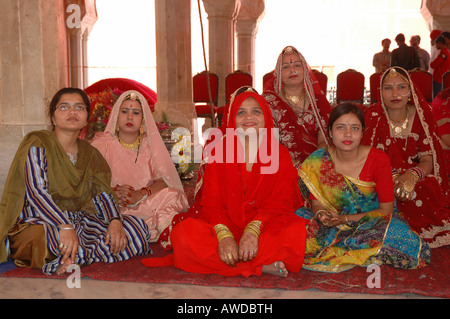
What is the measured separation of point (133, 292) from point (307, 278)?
0.73 meters

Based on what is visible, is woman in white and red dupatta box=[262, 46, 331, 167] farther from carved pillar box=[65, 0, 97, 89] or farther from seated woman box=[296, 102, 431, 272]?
carved pillar box=[65, 0, 97, 89]

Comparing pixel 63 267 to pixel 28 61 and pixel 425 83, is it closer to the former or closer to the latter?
pixel 28 61

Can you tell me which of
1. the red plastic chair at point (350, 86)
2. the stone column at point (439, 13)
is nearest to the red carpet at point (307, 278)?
the red plastic chair at point (350, 86)

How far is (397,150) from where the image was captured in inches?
113

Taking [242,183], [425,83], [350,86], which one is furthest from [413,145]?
[350,86]

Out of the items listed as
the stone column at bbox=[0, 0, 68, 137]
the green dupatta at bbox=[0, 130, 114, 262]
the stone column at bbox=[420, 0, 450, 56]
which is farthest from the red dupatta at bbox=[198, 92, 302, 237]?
the stone column at bbox=[420, 0, 450, 56]

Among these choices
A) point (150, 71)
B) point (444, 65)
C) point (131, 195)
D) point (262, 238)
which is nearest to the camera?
point (262, 238)

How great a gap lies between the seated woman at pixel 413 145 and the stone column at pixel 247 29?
6936mm

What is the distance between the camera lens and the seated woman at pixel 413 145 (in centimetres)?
274

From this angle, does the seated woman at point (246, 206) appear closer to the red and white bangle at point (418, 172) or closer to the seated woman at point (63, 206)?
the seated woman at point (63, 206)

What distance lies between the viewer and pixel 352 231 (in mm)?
2344
